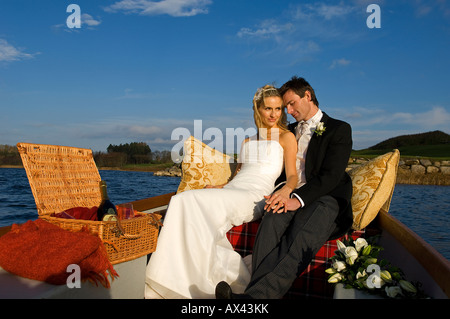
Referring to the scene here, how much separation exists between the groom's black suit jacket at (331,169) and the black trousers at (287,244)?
6 cm

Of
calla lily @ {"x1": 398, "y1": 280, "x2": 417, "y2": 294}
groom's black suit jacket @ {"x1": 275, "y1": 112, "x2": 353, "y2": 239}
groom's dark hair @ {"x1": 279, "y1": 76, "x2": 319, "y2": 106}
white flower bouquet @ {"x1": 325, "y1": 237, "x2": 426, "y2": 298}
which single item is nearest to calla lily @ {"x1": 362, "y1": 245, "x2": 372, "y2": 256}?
white flower bouquet @ {"x1": 325, "y1": 237, "x2": 426, "y2": 298}

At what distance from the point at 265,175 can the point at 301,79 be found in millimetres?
995

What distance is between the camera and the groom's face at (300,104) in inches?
131

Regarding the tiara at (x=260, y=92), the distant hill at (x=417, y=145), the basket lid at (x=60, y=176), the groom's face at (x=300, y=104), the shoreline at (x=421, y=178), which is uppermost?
the distant hill at (x=417, y=145)

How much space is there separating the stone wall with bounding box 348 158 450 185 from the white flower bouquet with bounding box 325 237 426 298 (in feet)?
74.7

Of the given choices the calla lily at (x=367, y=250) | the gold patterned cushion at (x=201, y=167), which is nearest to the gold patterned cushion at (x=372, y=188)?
the calla lily at (x=367, y=250)

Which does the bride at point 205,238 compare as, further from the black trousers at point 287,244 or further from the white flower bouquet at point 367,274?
the white flower bouquet at point 367,274

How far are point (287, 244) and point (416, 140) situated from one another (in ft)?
145

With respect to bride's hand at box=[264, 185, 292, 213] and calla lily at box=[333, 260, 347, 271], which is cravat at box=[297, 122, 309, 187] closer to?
bride's hand at box=[264, 185, 292, 213]

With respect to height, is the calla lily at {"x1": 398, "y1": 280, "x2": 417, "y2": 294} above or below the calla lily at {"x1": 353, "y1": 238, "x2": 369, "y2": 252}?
below

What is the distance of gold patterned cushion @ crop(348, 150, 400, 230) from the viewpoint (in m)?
2.90

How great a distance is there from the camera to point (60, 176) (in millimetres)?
2596

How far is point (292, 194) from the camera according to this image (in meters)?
2.87
